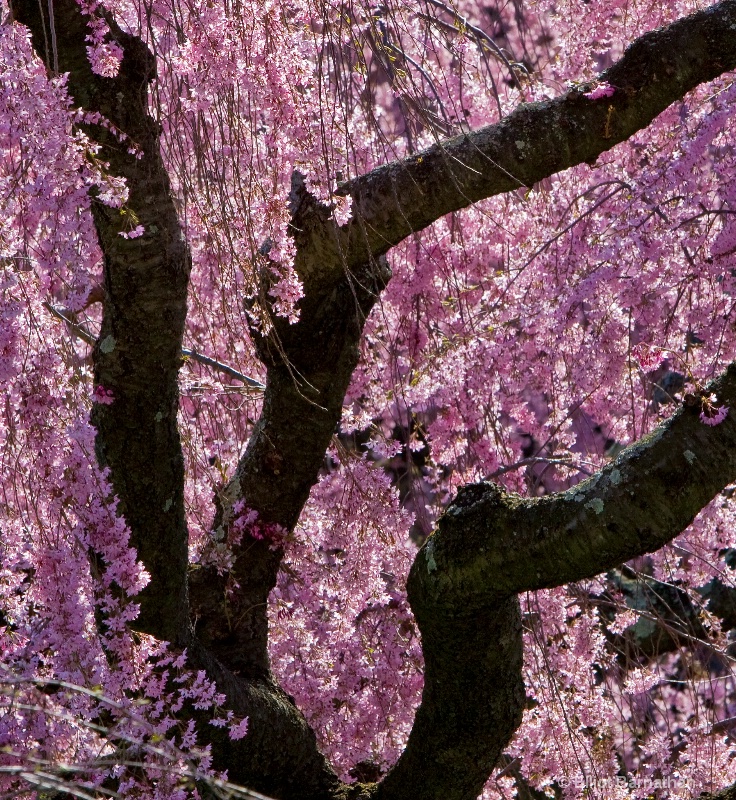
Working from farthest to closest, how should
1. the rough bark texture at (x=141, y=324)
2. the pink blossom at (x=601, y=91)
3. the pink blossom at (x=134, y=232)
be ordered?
the pink blossom at (x=601, y=91), the rough bark texture at (x=141, y=324), the pink blossom at (x=134, y=232)

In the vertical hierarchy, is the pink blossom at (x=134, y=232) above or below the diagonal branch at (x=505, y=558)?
above

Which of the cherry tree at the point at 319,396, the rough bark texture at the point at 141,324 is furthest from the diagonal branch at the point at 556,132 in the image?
the rough bark texture at the point at 141,324

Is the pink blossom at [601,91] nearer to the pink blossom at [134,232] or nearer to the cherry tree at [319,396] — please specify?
the cherry tree at [319,396]

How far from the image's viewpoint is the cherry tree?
2424 millimetres

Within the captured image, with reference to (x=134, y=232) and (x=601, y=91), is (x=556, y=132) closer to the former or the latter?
(x=601, y=91)

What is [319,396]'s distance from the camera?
10.5ft

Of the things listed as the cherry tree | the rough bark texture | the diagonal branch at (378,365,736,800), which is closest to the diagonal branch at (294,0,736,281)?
the cherry tree

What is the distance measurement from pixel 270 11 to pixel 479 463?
254cm

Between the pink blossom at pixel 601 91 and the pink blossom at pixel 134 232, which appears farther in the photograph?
the pink blossom at pixel 601 91

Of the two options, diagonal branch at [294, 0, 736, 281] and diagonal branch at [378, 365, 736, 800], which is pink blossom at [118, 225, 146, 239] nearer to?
diagonal branch at [294, 0, 736, 281]

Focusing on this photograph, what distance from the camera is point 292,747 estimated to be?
3.12 meters

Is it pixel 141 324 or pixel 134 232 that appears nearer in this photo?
pixel 134 232

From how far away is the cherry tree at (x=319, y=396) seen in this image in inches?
95.4

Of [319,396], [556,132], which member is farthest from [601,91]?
[319,396]
